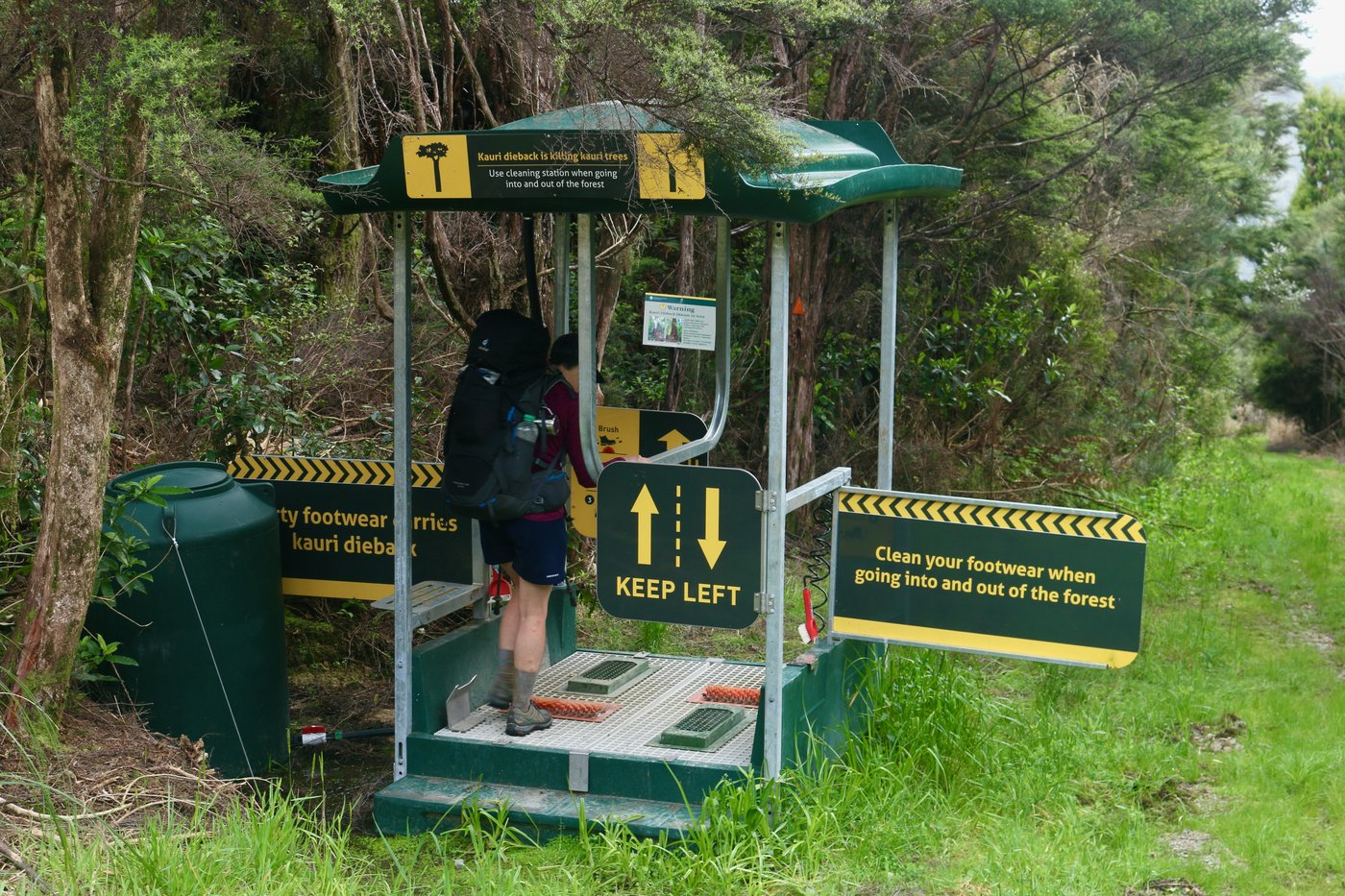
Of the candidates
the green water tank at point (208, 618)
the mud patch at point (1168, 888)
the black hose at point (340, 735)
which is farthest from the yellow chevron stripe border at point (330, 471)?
the mud patch at point (1168, 888)

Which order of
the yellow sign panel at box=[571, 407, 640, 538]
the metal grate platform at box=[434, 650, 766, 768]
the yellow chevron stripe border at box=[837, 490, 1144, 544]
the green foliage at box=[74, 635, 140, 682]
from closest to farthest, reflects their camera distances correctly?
the green foliage at box=[74, 635, 140, 682] < the yellow chevron stripe border at box=[837, 490, 1144, 544] < the metal grate platform at box=[434, 650, 766, 768] < the yellow sign panel at box=[571, 407, 640, 538]

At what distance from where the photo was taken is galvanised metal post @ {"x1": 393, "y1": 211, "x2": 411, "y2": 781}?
5.54 meters

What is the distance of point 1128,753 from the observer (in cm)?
644

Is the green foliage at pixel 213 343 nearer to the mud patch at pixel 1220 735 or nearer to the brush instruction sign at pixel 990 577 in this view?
the brush instruction sign at pixel 990 577

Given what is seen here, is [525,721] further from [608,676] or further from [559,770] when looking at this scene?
[608,676]

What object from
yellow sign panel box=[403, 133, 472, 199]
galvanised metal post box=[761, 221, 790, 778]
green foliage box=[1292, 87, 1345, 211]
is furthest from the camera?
green foliage box=[1292, 87, 1345, 211]

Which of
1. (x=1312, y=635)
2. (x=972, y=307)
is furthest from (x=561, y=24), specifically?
(x=972, y=307)

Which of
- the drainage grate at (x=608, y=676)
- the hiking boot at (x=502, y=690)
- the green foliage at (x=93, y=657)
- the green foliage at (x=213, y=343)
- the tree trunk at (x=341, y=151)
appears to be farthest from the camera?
the tree trunk at (x=341, y=151)

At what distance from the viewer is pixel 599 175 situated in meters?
4.98

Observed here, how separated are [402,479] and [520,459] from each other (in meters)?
0.55

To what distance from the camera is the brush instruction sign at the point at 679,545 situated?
515 centimetres

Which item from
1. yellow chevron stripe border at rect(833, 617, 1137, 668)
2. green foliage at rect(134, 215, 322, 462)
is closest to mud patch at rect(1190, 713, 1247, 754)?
yellow chevron stripe border at rect(833, 617, 1137, 668)

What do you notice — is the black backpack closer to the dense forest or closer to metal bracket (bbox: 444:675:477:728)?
metal bracket (bbox: 444:675:477:728)

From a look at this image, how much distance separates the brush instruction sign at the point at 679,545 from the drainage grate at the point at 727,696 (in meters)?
1.03
